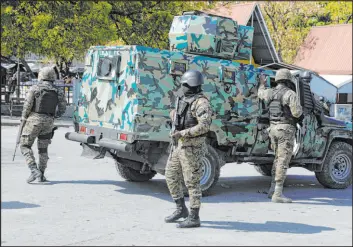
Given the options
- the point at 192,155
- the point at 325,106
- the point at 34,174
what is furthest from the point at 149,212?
the point at 325,106

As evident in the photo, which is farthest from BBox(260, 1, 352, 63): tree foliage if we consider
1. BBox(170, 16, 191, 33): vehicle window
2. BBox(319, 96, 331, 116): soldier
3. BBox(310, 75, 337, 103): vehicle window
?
BBox(170, 16, 191, 33): vehicle window

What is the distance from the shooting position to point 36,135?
10094mm

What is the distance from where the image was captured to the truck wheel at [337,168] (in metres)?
10.9

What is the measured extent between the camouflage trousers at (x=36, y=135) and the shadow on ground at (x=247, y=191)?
0.48 m

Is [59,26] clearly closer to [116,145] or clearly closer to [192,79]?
[116,145]

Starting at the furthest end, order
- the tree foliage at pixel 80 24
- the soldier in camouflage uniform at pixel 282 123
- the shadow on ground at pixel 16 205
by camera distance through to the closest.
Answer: the tree foliage at pixel 80 24, the soldier in camouflage uniform at pixel 282 123, the shadow on ground at pixel 16 205

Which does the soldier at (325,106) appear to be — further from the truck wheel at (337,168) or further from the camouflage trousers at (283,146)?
the camouflage trousers at (283,146)

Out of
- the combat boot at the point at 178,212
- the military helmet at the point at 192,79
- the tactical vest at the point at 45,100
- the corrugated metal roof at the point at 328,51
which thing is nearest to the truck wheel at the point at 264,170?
the tactical vest at the point at 45,100

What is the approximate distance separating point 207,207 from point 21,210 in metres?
2.38

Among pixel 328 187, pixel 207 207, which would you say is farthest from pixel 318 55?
pixel 207 207

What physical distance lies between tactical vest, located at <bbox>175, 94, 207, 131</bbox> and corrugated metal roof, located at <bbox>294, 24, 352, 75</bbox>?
32.2 m

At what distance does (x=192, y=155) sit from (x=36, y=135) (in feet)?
11.9

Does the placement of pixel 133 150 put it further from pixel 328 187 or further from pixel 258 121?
pixel 328 187

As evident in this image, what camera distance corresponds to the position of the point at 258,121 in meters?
10.2
